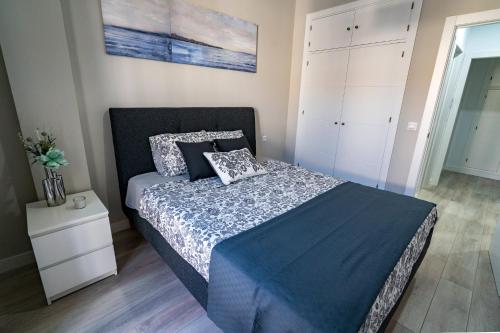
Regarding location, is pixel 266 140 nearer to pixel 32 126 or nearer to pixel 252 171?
pixel 252 171

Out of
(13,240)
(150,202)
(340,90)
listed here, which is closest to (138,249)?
(150,202)

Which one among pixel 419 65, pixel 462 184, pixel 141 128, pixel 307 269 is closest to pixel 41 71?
pixel 141 128

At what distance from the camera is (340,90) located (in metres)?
3.18

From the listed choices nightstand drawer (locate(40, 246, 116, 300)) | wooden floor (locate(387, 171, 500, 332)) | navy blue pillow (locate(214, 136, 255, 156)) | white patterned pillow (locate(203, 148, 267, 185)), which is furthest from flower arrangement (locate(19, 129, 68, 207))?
wooden floor (locate(387, 171, 500, 332))

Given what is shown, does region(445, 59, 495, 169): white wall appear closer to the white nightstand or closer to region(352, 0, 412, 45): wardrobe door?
region(352, 0, 412, 45): wardrobe door

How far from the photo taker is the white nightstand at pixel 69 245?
56.6 inches

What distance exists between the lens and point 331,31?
3.12 m

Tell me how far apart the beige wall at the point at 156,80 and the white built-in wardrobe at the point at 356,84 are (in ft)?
1.53

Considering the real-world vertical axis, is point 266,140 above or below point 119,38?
below

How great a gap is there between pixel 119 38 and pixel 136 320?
2.18 metres

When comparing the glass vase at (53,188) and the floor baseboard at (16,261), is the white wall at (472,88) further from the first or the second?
the floor baseboard at (16,261)

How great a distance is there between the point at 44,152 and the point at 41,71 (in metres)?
0.56

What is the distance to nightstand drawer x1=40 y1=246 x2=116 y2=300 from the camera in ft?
4.91

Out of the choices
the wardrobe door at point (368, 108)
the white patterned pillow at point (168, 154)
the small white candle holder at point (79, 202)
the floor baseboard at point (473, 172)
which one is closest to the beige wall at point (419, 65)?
the wardrobe door at point (368, 108)
